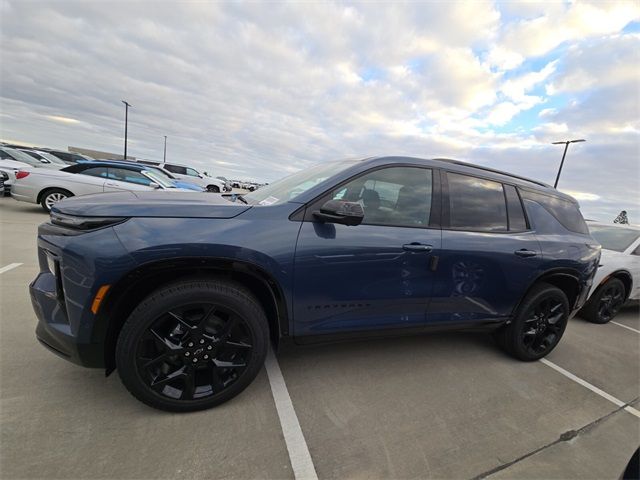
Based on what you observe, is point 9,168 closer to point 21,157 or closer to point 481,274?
point 21,157

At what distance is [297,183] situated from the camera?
269 cm

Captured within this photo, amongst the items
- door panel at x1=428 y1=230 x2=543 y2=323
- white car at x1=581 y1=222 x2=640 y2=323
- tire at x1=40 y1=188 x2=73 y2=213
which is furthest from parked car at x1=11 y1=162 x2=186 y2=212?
white car at x1=581 y1=222 x2=640 y2=323

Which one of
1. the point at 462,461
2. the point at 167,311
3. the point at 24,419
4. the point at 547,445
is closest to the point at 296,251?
the point at 167,311

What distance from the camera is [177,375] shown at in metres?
2.03

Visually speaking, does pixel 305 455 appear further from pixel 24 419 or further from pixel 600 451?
pixel 600 451

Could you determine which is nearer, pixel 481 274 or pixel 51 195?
pixel 481 274

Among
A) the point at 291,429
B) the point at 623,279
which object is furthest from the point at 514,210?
the point at 623,279

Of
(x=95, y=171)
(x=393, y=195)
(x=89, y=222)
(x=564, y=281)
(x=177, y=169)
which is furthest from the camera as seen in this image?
(x=177, y=169)

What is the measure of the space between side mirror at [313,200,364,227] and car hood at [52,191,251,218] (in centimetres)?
50

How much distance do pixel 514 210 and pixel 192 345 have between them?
2.99 meters

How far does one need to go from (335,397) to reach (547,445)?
57.5 inches

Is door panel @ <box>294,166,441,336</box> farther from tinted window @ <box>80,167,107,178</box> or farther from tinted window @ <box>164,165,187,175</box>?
tinted window @ <box>164,165,187,175</box>

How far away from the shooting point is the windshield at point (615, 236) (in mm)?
5176

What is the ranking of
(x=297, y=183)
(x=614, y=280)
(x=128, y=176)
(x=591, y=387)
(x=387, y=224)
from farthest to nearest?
(x=128, y=176) < (x=614, y=280) < (x=591, y=387) < (x=297, y=183) < (x=387, y=224)
